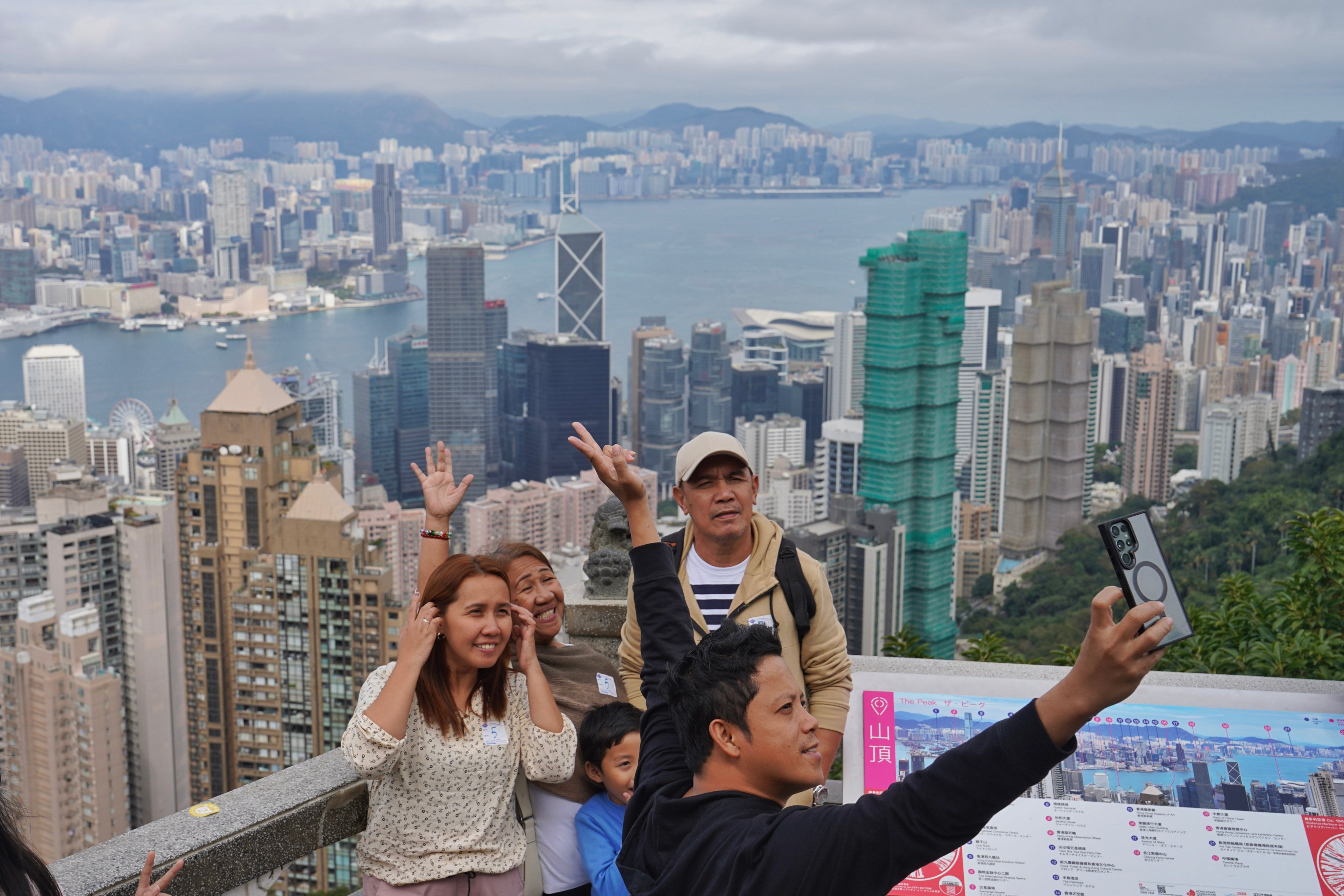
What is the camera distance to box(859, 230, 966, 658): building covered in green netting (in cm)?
3070

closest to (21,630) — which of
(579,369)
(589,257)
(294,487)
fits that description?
(294,487)

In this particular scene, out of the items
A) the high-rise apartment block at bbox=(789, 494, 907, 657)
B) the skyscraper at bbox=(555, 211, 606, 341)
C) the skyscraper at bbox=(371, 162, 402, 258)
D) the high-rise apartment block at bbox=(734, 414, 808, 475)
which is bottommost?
the high-rise apartment block at bbox=(789, 494, 907, 657)

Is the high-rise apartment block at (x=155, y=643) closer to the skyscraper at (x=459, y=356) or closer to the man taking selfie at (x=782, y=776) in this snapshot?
the man taking selfie at (x=782, y=776)

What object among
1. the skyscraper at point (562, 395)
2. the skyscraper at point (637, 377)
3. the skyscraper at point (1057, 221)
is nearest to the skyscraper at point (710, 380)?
the skyscraper at point (562, 395)

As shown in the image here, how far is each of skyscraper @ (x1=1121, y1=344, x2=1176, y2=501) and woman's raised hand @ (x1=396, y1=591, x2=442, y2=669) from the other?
112 ft

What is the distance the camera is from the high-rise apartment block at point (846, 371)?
4066 centimetres

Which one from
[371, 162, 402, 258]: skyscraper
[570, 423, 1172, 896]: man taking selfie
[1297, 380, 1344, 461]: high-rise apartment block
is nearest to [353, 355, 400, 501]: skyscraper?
[371, 162, 402, 258]: skyscraper

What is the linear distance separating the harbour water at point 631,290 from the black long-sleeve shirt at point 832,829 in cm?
3521

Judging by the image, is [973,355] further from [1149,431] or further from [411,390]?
[411,390]

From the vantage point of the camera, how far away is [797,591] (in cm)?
149

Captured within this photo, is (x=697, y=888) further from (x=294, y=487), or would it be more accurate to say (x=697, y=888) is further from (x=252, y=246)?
(x=252, y=246)

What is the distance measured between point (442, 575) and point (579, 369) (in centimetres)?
4096

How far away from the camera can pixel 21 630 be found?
14656 mm

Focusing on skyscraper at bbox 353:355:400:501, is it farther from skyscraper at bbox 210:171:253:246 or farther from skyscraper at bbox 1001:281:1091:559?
skyscraper at bbox 1001:281:1091:559
